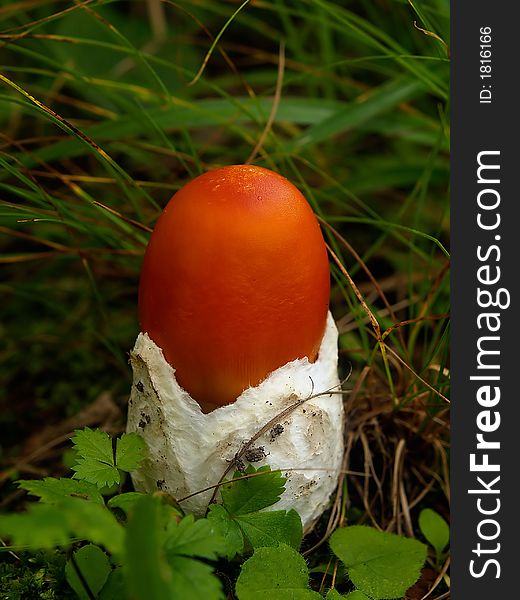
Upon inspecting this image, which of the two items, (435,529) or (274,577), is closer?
(274,577)

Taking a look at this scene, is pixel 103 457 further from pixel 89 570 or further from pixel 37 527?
pixel 37 527

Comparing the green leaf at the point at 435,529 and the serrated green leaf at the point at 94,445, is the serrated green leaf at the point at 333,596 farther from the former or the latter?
the serrated green leaf at the point at 94,445

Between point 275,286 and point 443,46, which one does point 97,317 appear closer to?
point 275,286

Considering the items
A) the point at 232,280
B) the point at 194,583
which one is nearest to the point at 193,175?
the point at 232,280

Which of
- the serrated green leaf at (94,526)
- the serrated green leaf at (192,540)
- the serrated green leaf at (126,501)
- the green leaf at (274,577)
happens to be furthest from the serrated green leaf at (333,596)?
the serrated green leaf at (94,526)

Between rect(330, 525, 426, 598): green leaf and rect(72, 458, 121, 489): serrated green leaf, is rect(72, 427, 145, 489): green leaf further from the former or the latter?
rect(330, 525, 426, 598): green leaf

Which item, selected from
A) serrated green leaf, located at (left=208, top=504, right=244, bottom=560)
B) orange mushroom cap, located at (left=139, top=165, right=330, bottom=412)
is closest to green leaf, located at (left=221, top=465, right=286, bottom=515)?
serrated green leaf, located at (left=208, top=504, right=244, bottom=560)
